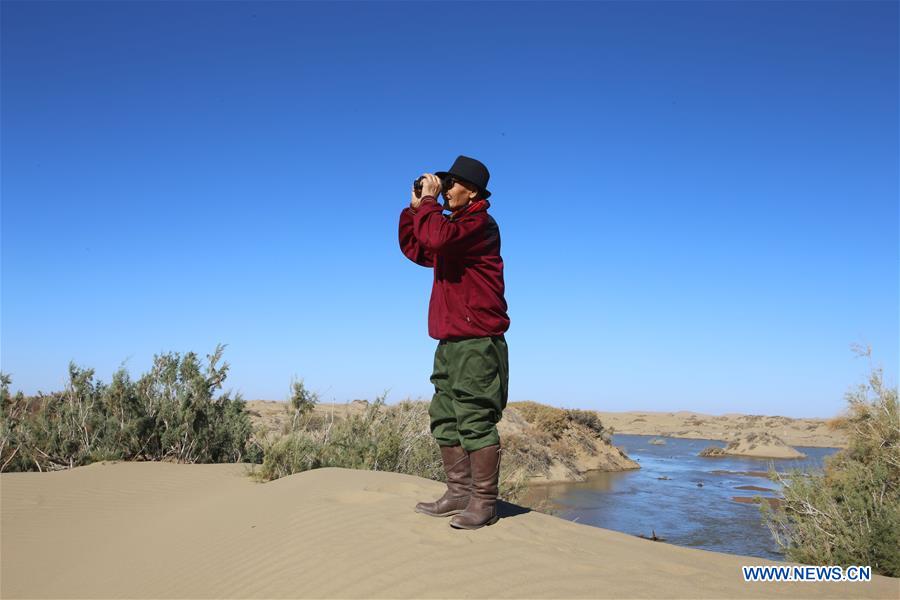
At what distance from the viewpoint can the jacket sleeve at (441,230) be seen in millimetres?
3727

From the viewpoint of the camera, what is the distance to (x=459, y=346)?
388 cm

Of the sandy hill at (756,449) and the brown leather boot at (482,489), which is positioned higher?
the brown leather boot at (482,489)

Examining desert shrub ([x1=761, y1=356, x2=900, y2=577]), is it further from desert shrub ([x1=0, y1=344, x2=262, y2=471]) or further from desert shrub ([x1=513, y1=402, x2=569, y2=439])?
desert shrub ([x1=513, y1=402, x2=569, y2=439])

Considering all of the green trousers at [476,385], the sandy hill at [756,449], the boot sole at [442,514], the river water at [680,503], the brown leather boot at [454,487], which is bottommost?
the river water at [680,503]

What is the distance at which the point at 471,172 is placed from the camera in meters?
4.06

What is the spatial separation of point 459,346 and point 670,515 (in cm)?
925

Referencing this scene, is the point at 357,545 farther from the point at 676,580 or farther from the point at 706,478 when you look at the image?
the point at 706,478

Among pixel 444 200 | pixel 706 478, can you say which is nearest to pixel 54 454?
pixel 444 200

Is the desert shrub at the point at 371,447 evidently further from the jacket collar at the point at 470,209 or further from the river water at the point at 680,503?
the jacket collar at the point at 470,209

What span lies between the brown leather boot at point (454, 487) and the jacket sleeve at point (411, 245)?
4.17ft

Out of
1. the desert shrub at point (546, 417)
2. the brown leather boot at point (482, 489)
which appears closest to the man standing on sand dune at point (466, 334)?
the brown leather boot at point (482, 489)

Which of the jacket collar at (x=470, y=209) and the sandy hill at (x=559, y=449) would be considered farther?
the sandy hill at (x=559, y=449)

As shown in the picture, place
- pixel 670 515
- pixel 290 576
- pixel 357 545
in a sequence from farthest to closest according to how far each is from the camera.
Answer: pixel 670 515
pixel 357 545
pixel 290 576

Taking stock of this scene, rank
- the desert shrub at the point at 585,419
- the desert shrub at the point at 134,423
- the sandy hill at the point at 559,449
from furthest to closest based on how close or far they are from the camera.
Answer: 1. the desert shrub at the point at 585,419
2. the sandy hill at the point at 559,449
3. the desert shrub at the point at 134,423
